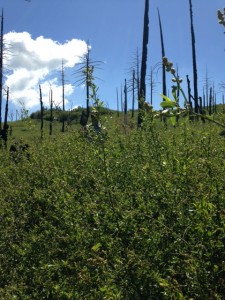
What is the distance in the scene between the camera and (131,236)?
161 inches

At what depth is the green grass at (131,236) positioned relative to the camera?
3188 mm

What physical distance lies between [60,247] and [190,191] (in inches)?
74.8

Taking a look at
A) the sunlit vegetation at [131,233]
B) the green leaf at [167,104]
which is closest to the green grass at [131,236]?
the sunlit vegetation at [131,233]

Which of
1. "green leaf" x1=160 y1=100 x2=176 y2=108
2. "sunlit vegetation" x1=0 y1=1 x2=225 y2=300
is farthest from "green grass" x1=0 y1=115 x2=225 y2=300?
"green leaf" x1=160 y1=100 x2=176 y2=108

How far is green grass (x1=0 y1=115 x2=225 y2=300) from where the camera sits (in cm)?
319

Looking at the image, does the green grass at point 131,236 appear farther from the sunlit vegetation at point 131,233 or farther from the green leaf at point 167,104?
the green leaf at point 167,104

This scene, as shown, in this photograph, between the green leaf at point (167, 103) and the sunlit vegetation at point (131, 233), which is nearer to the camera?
the green leaf at point (167, 103)

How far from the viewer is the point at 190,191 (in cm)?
393

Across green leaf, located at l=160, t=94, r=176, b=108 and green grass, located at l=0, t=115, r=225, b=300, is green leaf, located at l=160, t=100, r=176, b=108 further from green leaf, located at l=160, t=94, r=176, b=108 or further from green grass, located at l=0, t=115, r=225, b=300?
green grass, located at l=0, t=115, r=225, b=300

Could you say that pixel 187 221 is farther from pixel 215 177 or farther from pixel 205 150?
pixel 205 150

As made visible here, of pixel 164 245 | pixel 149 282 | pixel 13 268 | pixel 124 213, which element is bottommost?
pixel 13 268

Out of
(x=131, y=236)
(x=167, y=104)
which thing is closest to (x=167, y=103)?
(x=167, y=104)

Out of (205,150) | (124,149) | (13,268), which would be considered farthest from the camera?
(124,149)

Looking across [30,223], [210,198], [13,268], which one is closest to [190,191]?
[210,198]
